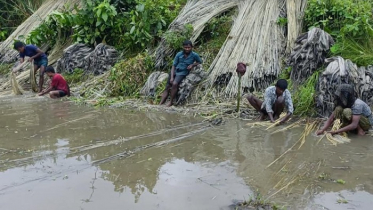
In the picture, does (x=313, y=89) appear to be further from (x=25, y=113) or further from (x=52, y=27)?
(x=52, y=27)

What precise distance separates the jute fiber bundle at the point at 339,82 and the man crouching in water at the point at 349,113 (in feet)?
1.72

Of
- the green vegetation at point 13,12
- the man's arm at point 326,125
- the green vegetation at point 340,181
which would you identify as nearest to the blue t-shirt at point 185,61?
the man's arm at point 326,125

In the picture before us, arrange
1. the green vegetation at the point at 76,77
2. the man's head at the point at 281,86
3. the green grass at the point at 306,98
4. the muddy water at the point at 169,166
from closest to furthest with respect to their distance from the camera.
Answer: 1. the muddy water at the point at 169,166
2. the man's head at the point at 281,86
3. the green grass at the point at 306,98
4. the green vegetation at the point at 76,77

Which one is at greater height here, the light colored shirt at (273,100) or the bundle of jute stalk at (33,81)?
the bundle of jute stalk at (33,81)

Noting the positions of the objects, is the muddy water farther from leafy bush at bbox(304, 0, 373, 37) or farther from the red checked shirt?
leafy bush at bbox(304, 0, 373, 37)

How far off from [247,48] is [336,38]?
1.42 m

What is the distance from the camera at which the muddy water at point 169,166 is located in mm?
3455

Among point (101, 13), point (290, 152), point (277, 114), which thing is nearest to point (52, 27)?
point (101, 13)

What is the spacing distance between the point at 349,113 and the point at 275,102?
39.9 inches

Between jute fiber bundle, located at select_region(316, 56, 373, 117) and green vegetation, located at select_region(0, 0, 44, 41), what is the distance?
901cm

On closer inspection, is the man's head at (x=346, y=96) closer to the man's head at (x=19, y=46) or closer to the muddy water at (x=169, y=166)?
the muddy water at (x=169, y=166)

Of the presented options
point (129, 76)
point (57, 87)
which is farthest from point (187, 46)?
point (57, 87)

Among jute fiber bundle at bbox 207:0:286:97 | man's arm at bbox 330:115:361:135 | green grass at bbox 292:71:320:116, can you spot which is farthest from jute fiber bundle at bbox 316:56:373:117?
jute fiber bundle at bbox 207:0:286:97

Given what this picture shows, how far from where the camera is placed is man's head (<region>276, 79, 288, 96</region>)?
5.61 m
